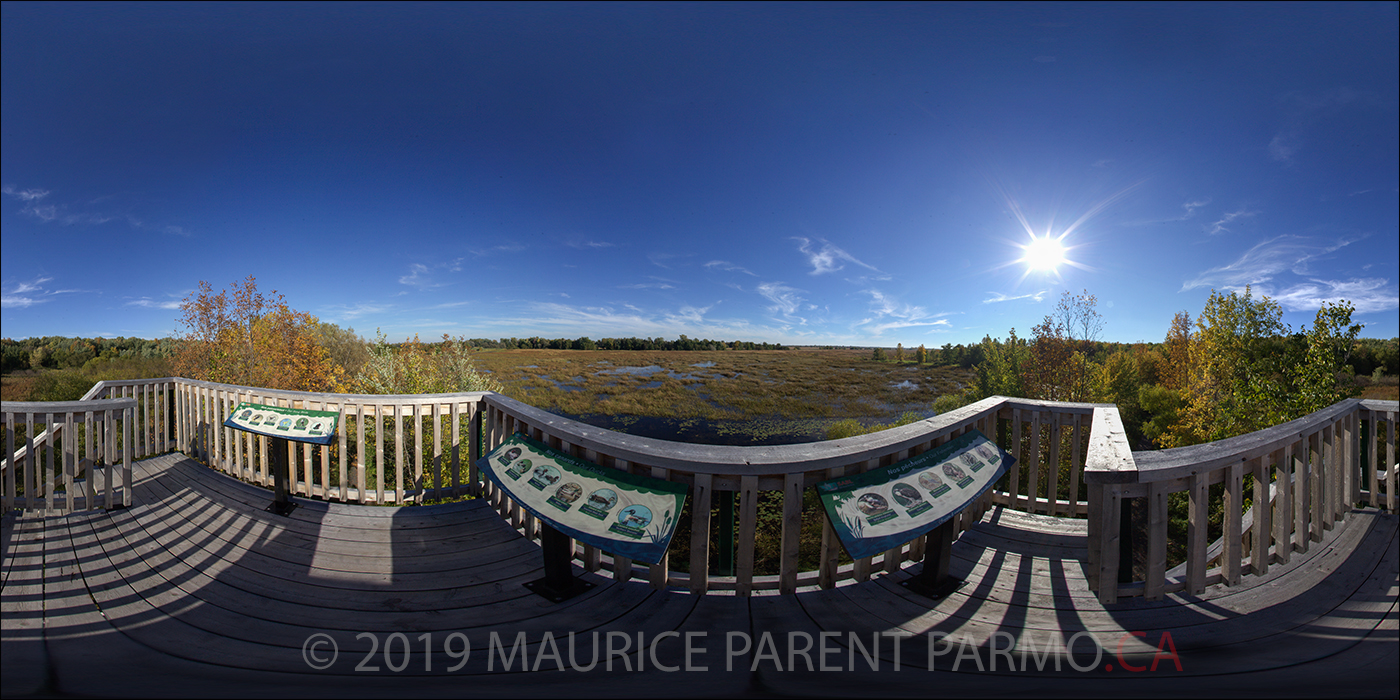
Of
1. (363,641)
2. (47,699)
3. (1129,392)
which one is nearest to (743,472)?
(363,641)

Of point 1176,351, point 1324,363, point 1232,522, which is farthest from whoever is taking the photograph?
point 1176,351

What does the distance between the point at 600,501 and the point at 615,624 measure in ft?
2.43

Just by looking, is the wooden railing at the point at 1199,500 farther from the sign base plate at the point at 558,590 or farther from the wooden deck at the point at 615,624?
the sign base plate at the point at 558,590

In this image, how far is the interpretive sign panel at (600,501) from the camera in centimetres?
221

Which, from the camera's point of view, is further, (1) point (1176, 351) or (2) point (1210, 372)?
(1) point (1176, 351)

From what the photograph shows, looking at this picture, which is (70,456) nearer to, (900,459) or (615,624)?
(615,624)

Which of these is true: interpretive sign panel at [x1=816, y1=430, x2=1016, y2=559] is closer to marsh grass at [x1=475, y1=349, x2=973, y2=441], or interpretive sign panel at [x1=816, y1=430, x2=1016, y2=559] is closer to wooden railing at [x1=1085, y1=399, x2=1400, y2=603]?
wooden railing at [x1=1085, y1=399, x2=1400, y2=603]

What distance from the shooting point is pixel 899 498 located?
7.79 feet

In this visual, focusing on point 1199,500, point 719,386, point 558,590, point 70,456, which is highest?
point 1199,500

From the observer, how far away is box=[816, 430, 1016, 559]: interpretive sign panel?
2.16 metres

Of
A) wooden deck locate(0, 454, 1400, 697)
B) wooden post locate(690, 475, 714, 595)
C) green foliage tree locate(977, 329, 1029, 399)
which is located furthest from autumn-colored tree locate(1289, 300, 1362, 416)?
wooden post locate(690, 475, 714, 595)

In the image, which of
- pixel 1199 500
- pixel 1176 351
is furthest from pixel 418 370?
pixel 1176 351

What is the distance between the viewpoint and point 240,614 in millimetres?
2723

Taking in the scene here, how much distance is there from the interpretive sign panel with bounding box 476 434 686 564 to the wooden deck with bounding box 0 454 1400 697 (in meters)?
0.63
